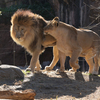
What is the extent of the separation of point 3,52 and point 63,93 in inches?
437

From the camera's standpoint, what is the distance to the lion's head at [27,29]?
673 cm

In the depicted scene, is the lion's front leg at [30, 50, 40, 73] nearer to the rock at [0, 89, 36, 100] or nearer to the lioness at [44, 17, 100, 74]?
the lioness at [44, 17, 100, 74]

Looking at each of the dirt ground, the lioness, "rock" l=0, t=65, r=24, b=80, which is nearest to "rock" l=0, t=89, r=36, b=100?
the dirt ground

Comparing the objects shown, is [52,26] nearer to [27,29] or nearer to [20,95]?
[27,29]

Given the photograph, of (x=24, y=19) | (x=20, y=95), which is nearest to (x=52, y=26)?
(x=24, y=19)

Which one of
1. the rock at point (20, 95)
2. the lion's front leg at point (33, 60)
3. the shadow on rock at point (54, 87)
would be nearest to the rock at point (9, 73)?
the shadow on rock at point (54, 87)

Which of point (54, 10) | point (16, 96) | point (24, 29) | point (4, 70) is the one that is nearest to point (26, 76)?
point (4, 70)

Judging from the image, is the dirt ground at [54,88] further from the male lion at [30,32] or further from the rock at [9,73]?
the male lion at [30,32]

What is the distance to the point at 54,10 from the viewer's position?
14656mm

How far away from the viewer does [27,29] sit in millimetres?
6809

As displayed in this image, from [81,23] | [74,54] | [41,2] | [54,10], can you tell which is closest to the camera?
[74,54]

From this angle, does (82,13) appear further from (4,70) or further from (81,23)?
(4,70)

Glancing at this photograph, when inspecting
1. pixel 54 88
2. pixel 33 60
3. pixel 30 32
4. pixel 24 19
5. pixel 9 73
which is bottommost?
pixel 54 88

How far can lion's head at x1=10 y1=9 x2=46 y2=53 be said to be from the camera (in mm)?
6727
